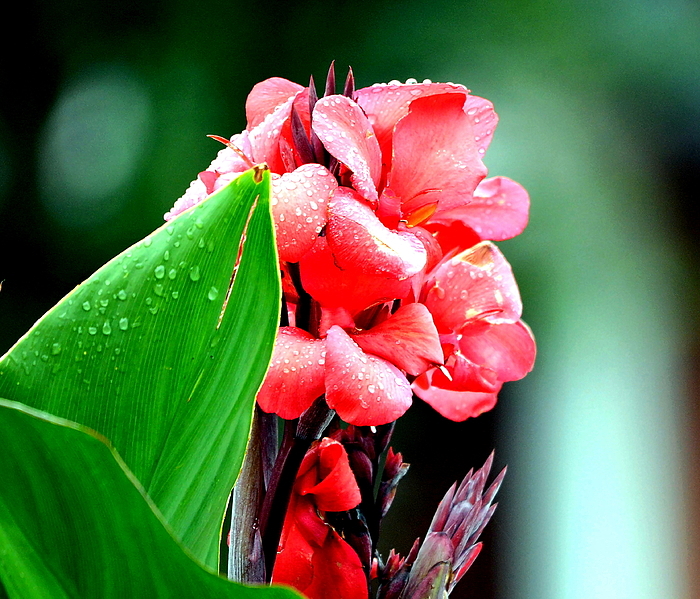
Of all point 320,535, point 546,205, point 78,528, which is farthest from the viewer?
point 546,205

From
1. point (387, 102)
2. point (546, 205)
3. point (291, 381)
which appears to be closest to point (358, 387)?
point (291, 381)

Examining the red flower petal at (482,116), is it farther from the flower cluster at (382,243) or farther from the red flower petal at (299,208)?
the red flower petal at (299,208)

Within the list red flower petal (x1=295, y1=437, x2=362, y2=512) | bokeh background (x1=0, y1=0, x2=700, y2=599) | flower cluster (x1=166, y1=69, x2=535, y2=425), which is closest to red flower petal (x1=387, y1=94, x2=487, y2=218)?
flower cluster (x1=166, y1=69, x2=535, y2=425)

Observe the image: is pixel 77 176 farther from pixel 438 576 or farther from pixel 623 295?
pixel 438 576

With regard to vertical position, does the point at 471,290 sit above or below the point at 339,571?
above

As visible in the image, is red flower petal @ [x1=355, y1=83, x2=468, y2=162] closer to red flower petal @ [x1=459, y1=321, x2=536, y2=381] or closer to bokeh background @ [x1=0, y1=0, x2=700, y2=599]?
red flower petal @ [x1=459, y1=321, x2=536, y2=381]

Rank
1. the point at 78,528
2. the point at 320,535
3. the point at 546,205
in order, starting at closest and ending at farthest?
the point at 78,528, the point at 320,535, the point at 546,205

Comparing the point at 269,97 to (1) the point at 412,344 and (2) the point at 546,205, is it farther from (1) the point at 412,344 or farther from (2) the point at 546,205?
(2) the point at 546,205

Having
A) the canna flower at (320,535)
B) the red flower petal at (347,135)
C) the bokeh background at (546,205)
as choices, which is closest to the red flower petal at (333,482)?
the canna flower at (320,535)
